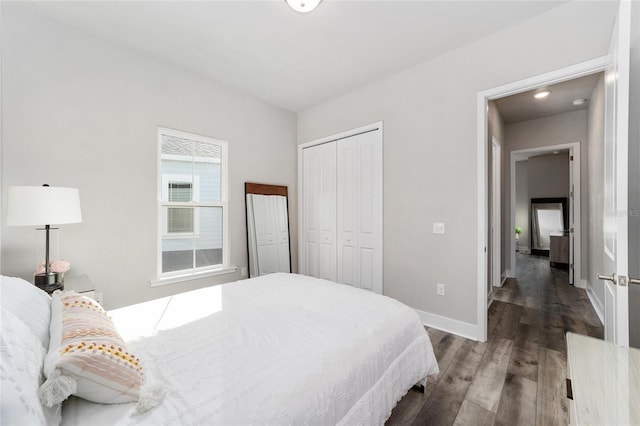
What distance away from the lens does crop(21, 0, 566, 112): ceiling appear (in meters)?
2.09

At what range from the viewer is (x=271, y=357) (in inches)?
45.3

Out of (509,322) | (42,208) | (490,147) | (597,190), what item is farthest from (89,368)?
(597,190)

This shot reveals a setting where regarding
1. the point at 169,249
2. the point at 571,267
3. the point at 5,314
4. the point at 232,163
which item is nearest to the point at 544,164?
Result: the point at 571,267

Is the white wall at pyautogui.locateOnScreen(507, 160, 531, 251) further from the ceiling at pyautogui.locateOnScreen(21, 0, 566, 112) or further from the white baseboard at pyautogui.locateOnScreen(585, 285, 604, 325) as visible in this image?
the ceiling at pyautogui.locateOnScreen(21, 0, 566, 112)

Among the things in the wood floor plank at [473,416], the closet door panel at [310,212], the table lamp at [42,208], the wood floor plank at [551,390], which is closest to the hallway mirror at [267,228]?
the closet door panel at [310,212]

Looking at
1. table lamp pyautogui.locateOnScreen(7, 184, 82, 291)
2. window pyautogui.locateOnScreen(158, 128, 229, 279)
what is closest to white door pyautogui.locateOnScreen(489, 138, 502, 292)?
window pyautogui.locateOnScreen(158, 128, 229, 279)

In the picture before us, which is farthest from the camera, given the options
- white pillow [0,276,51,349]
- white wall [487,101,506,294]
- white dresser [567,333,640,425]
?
white wall [487,101,506,294]

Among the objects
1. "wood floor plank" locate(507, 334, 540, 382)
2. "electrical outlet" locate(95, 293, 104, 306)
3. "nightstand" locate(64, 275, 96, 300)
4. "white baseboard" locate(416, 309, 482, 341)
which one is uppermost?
"nightstand" locate(64, 275, 96, 300)

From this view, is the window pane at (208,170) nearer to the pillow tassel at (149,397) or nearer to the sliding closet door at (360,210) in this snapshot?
the sliding closet door at (360,210)

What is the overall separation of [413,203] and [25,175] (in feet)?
11.3

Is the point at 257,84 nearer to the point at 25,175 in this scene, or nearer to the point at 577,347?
the point at 25,175

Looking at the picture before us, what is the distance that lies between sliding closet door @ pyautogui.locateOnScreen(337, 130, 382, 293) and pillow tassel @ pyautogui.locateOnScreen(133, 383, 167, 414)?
2.65m

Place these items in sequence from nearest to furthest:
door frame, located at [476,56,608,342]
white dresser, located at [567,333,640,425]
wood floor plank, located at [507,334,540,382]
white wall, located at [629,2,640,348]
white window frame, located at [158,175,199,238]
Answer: white dresser, located at [567,333,640,425] < white wall, located at [629,2,640,348] < wood floor plank, located at [507,334,540,382] < door frame, located at [476,56,608,342] < white window frame, located at [158,175,199,238]

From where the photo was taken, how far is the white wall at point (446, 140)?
84.7 inches
